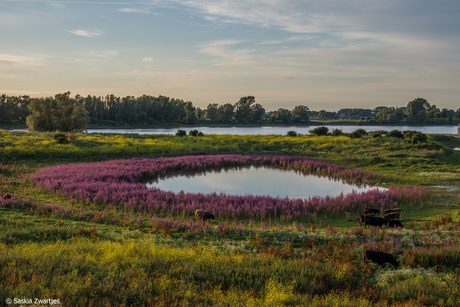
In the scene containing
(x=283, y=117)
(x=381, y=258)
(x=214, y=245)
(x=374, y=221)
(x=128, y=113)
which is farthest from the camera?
(x=283, y=117)

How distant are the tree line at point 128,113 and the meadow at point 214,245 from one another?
150 ft

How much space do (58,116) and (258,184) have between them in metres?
58.2

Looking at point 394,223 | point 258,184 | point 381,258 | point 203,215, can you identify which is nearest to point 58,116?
point 258,184

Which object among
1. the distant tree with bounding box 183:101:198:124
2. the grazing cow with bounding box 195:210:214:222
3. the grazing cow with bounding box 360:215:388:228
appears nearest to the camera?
the grazing cow with bounding box 360:215:388:228

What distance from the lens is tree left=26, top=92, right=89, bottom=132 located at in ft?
212

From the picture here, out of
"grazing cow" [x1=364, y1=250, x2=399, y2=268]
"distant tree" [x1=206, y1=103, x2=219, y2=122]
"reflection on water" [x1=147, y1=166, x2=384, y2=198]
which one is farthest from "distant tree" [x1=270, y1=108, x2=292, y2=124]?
"grazing cow" [x1=364, y1=250, x2=399, y2=268]

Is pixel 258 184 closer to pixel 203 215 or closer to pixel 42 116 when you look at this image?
pixel 203 215

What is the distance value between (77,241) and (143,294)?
529cm

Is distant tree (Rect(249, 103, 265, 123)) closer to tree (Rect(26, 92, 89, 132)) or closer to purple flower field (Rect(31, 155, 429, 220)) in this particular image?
tree (Rect(26, 92, 89, 132))

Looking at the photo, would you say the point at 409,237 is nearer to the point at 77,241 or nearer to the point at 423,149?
the point at 77,241

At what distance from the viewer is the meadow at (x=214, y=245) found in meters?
6.55

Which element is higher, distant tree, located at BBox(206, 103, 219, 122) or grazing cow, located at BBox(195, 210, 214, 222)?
distant tree, located at BBox(206, 103, 219, 122)

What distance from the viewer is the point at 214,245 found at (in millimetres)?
11234

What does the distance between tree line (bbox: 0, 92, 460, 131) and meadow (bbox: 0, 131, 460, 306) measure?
150 ft
